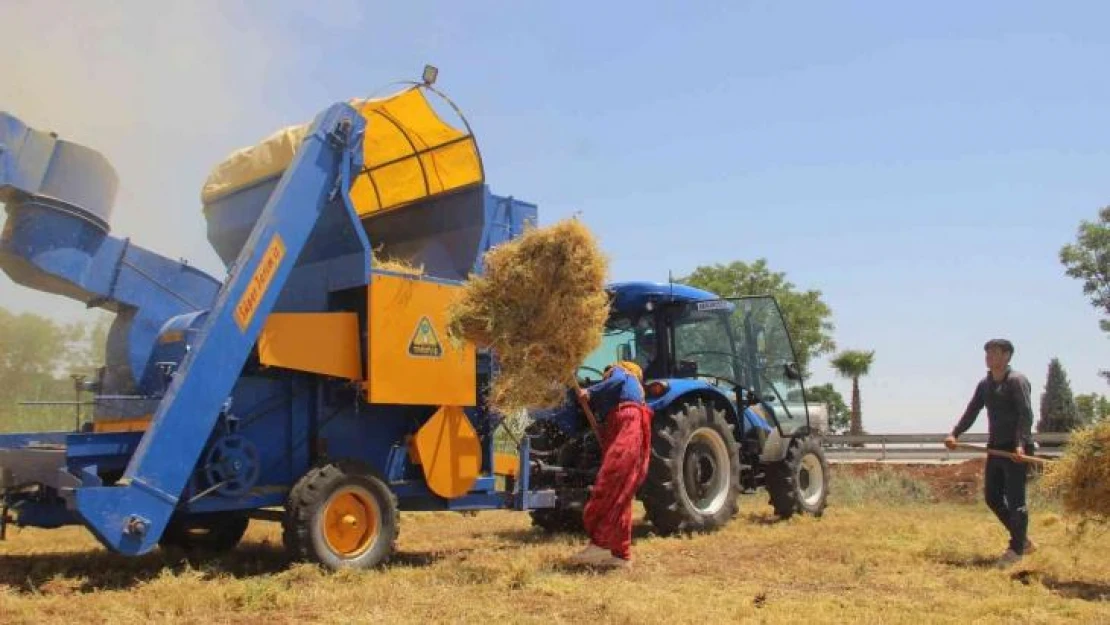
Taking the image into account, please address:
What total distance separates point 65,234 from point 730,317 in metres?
6.11

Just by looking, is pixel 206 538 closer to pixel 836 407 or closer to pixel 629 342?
pixel 629 342

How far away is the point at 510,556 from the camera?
7.27m

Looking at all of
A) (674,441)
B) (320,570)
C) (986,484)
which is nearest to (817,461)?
(674,441)

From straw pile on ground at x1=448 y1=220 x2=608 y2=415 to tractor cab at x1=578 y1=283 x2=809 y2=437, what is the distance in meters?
2.45

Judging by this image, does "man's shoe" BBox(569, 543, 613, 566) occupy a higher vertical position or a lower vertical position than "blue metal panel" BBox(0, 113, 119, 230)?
lower

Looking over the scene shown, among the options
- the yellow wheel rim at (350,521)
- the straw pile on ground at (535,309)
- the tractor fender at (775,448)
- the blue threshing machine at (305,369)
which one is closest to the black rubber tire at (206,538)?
the blue threshing machine at (305,369)

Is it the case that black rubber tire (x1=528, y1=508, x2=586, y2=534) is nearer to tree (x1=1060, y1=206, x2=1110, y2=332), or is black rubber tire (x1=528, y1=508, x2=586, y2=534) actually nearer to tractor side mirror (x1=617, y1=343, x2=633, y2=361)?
tractor side mirror (x1=617, y1=343, x2=633, y2=361)

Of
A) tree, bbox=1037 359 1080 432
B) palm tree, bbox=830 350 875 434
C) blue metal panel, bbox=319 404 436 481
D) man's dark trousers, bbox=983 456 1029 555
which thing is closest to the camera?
man's dark trousers, bbox=983 456 1029 555

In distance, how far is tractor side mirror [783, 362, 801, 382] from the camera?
10.2 metres

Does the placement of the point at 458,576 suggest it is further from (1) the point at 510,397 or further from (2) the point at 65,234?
(2) the point at 65,234

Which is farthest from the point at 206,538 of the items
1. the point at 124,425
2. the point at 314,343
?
the point at 314,343

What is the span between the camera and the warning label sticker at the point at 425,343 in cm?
725

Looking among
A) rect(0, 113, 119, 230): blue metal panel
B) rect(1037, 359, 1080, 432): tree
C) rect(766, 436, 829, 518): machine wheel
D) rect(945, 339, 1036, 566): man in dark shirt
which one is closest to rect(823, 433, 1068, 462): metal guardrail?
rect(1037, 359, 1080, 432): tree

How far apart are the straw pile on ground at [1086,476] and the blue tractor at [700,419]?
3194 mm
